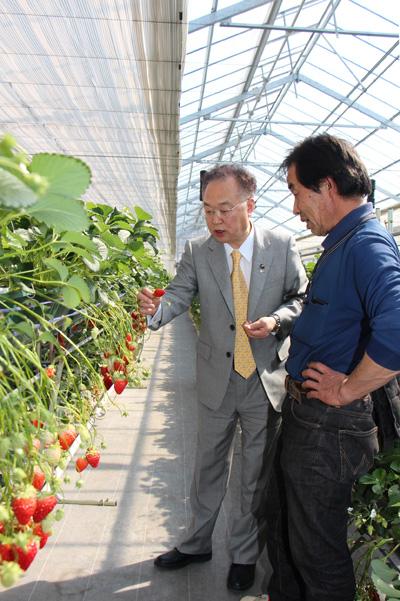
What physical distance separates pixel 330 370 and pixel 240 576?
1187mm

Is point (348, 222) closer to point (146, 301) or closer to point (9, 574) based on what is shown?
point (146, 301)

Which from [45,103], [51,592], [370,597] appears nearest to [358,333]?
[370,597]

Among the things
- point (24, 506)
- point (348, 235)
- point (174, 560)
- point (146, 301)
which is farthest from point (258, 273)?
point (24, 506)

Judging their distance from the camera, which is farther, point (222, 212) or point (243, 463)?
point (243, 463)

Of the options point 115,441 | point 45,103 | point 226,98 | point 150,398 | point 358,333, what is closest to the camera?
point 358,333

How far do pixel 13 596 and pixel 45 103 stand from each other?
95.6 inches

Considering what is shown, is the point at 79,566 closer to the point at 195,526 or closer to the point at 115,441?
the point at 195,526

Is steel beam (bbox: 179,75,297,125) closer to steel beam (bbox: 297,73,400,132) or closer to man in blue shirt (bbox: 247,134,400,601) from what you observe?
steel beam (bbox: 297,73,400,132)

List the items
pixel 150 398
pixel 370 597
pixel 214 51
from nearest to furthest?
pixel 370 597 < pixel 150 398 < pixel 214 51

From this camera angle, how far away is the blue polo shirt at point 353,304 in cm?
149

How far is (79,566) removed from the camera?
2598mm

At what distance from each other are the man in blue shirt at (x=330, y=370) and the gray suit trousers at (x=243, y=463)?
0.59 m

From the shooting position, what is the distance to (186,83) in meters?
10.7

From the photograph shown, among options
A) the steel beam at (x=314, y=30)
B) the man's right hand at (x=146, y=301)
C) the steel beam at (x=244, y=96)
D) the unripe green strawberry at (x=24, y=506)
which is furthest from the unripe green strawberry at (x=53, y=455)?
the steel beam at (x=244, y=96)
